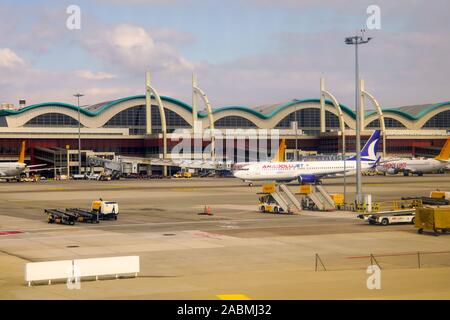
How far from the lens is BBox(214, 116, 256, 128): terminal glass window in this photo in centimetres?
19600

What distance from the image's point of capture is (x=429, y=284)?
1085 inches

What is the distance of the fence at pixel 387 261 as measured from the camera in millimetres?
33406

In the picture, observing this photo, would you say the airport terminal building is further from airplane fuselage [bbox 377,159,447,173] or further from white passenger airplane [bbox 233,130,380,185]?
white passenger airplane [bbox 233,130,380,185]

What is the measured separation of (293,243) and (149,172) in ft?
438

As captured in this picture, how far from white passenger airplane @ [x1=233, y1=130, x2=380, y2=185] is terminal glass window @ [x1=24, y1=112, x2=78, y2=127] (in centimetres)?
7935

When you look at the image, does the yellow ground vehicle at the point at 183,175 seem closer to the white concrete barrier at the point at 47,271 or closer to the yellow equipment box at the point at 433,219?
the yellow equipment box at the point at 433,219

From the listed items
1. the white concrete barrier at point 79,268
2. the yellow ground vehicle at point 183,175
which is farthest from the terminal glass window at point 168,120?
the white concrete barrier at point 79,268

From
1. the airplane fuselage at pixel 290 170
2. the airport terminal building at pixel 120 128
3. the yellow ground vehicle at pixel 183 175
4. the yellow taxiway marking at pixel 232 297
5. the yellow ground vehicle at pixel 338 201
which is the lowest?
the yellow taxiway marking at pixel 232 297

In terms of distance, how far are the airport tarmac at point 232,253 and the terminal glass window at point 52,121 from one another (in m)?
114

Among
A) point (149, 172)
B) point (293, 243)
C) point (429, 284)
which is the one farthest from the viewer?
point (149, 172)

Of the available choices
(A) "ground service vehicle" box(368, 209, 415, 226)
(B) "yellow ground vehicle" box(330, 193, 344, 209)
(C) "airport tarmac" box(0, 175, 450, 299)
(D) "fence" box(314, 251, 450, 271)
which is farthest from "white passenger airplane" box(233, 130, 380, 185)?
(D) "fence" box(314, 251, 450, 271)

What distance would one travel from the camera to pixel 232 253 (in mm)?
38938
